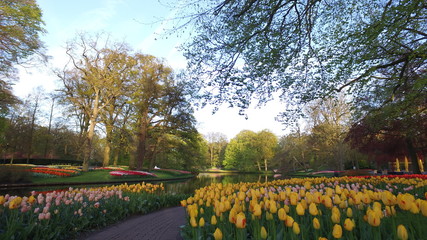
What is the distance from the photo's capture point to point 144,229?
491 centimetres

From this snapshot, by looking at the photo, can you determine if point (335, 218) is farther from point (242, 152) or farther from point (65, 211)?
point (242, 152)

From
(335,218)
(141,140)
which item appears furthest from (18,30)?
(335,218)

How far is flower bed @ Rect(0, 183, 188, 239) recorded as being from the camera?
3.57 meters

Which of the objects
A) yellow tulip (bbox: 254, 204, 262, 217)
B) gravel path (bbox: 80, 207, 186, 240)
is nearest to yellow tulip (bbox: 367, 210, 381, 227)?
yellow tulip (bbox: 254, 204, 262, 217)

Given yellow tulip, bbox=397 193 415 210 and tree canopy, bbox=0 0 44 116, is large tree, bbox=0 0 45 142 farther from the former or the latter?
yellow tulip, bbox=397 193 415 210

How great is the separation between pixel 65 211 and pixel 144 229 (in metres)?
1.55

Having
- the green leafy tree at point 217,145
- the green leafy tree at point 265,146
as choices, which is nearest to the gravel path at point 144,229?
the green leafy tree at point 265,146

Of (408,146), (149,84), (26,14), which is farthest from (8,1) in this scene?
(408,146)

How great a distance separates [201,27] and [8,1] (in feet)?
46.3

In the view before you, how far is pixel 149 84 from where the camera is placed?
73.8 ft

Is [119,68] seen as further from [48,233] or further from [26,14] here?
[48,233]

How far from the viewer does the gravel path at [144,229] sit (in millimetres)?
4419

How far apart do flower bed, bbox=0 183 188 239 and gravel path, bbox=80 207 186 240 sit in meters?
0.32

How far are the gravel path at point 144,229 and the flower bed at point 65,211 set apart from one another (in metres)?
0.32
